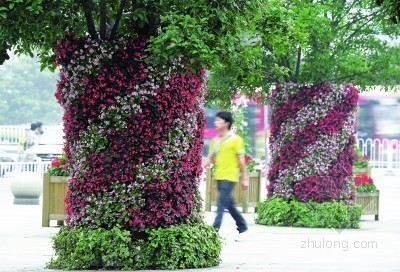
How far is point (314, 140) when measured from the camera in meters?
21.0

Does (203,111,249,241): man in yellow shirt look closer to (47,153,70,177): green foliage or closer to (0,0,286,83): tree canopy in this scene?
(0,0,286,83): tree canopy

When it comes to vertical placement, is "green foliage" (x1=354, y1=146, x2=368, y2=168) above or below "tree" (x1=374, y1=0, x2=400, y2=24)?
below

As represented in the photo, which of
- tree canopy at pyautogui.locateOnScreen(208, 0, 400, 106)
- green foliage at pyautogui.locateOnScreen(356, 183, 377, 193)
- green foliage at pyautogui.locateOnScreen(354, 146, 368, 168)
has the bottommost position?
green foliage at pyautogui.locateOnScreen(356, 183, 377, 193)

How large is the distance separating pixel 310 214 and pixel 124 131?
875cm

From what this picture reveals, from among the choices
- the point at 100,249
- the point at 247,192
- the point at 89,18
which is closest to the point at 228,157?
the point at 100,249

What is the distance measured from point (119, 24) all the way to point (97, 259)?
2.60 m

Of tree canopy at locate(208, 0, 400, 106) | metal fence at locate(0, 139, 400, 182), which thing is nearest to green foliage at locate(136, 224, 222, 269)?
tree canopy at locate(208, 0, 400, 106)

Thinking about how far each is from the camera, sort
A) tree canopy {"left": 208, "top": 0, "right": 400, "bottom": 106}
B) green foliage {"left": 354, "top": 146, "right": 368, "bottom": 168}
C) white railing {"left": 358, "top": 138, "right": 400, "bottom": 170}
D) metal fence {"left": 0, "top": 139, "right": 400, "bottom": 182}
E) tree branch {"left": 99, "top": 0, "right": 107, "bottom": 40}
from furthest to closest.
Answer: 1. white railing {"left": 358, "top": 138, "right": 400, "bottom": 170}
2. metal fence {"left": 0, "top": 139, "right": 400, "bottom": 182}
3. green foliage {"left": 354, "top": 146, "right": 368, "bottom": 168}
4. tree canopy {"left": 208, "top": 0, "right": 400, "bottom": 106}
5. tree branch {"left": 99, "top": 0, "right": 107, "bottom": 40}

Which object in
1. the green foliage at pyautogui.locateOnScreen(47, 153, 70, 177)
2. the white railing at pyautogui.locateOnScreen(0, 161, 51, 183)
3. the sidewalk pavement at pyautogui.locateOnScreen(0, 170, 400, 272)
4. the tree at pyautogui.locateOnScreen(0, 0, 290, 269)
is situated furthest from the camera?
the white railing at pyautogui.locateOnScreen(0, 161, 51, 183)

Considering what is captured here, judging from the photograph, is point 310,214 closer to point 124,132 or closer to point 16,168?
point 124,132

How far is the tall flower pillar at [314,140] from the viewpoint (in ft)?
68.9

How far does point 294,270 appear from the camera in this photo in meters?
13.2

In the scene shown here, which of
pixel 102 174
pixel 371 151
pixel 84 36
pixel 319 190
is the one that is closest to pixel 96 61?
pixel 84 36

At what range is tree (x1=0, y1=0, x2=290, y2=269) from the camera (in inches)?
505
